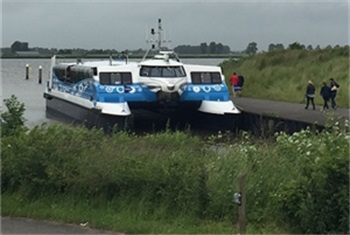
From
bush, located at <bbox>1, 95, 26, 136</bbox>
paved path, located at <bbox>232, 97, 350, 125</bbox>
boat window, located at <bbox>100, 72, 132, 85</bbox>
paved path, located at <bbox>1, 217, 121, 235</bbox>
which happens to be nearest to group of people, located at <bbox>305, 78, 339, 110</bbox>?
paved path, located at <bbox>232, 97, 350, 125</bbox>

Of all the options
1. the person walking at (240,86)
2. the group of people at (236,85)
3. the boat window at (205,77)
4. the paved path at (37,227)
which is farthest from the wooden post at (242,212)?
the person walking at (240,86)

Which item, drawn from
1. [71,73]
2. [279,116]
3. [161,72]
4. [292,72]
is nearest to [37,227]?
[279,116]

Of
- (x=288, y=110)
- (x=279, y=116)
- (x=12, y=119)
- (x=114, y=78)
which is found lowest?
(x=279, y=116)

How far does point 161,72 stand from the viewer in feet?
97.4

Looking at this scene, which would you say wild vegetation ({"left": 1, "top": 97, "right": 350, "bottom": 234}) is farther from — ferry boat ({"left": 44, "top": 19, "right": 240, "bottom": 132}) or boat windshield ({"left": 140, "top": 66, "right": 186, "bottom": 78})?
boat windshield ({"left": 140, "top": 66, "right": 186, "bottom": 78})

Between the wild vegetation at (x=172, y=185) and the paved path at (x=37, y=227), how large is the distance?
20cm

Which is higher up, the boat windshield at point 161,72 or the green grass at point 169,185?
the boat windshield at point 161,72

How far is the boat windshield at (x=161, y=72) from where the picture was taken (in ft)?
97.0

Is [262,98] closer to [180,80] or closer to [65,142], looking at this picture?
[180,80]

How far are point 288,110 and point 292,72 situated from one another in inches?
482

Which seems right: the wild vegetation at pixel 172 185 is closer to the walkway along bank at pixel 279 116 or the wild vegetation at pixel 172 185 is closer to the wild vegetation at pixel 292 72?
the walkway along bank at pixel 279 116

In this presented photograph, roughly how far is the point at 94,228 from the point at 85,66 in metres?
24.6

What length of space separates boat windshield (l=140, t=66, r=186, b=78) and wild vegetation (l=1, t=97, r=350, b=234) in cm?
1889

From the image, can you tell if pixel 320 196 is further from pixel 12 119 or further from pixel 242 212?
pixel 12 119
